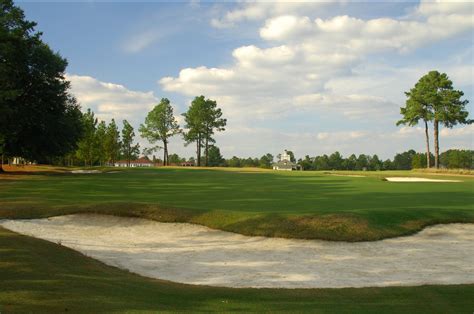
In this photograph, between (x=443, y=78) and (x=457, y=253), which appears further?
(x=443, y=78)

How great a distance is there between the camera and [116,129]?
96875mm

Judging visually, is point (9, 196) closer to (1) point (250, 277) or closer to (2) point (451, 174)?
(1) point (250, 277)

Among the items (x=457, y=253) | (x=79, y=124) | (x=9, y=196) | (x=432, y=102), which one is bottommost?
(x=457, y=253)

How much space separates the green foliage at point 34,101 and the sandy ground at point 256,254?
30.0m

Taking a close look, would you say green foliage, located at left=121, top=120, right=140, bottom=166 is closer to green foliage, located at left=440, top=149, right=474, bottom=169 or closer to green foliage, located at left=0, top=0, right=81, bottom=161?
green foliage, located at left=0, top=0, right=81, bottom=161

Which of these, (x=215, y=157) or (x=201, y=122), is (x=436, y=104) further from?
(x=215, y=157)

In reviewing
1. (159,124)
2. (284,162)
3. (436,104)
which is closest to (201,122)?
(159,124)

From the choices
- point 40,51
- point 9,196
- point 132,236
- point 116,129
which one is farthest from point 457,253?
point 116,129

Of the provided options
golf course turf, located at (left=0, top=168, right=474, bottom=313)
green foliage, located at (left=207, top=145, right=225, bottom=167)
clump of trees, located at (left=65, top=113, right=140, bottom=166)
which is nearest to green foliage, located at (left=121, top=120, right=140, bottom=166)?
clump of trees, located at (left=65, top=113, right=140, bottom=166)

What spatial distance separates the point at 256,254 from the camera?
48.9ft

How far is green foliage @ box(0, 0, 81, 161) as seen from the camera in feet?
146

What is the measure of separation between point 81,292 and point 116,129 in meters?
91.6

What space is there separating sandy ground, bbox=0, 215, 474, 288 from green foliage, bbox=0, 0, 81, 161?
98.6 feet

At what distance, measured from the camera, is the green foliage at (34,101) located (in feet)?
146
